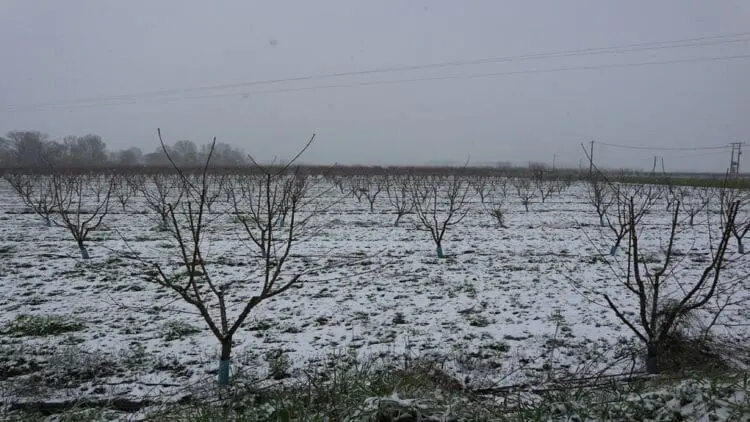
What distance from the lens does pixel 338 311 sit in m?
4.88

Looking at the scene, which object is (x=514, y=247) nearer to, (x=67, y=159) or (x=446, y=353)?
(x=446, y=353)

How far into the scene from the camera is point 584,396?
240 cm

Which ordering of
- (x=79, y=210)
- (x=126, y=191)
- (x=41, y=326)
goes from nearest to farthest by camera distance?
(x=41, y=326) → (x=79, y=210) → (x=126, y=191)

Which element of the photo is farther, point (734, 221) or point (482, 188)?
point (482, 188)

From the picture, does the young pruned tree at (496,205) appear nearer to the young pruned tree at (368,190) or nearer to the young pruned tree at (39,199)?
the young pruned tree at (368,190)

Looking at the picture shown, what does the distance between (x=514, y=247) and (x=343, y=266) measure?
3.80 metres

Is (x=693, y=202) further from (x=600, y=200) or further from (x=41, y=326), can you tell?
(x=41, y=326)

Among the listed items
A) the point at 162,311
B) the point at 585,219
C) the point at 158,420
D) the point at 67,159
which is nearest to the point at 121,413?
the point at 158,420

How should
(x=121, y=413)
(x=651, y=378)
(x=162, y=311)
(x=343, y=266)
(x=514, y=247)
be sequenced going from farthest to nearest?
(x=514, y=247), (x=343, y=266), (x=162, y=311), (x=651, y=378), (x=121, y=413)

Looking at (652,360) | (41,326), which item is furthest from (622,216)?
(41,326)

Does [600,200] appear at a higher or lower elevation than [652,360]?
higher

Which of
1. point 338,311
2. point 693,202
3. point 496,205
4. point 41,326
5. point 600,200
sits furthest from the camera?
point 496,205

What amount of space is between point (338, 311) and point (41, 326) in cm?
328

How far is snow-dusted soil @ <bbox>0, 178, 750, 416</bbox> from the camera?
11.7 feet
